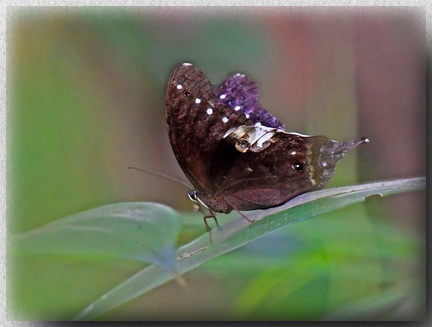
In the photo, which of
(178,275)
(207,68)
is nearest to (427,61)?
(207,68)

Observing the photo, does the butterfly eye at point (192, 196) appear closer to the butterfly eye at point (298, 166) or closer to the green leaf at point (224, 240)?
the green leaf at point (224, 240)

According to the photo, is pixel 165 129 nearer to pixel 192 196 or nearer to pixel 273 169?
pixel 192 196

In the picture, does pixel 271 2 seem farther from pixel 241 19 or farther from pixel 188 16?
pixel 188 16

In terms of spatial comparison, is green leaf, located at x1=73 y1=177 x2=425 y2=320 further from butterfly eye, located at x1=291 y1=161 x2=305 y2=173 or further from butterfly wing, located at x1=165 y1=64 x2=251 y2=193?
butterfly wing, located at x1=165 y1=64 x2=251 y2=193

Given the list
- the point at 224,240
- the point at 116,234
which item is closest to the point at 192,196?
the point at 224,240

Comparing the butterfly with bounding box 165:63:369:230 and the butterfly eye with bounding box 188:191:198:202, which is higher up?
the butterfly with bounding box 165:63:369:230

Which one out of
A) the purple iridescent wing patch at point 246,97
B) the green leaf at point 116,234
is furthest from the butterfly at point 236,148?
the green leaf at point 116,234

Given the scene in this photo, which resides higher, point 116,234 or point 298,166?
point 298,166

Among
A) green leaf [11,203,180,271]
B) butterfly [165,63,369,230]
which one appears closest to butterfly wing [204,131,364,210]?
butterfly [165,63,369,230]
